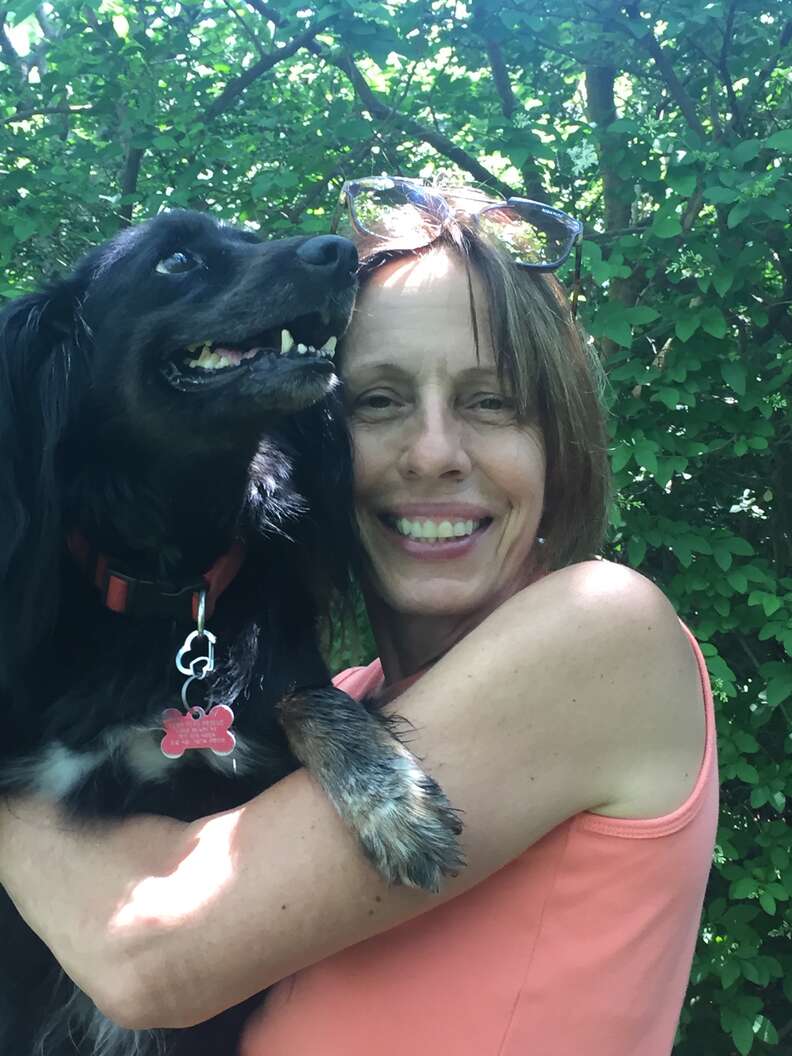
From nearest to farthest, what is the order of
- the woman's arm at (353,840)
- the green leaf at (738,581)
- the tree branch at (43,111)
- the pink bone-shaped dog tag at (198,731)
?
the woman's arm at (353,840) < the pink bone-shaped dog tag at (198,731) < the green leaf at (738,581) < the tree branch at (43,111)

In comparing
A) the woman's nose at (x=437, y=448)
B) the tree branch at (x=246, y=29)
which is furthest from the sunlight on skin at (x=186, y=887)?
the tree branch at (x=246, y=29)

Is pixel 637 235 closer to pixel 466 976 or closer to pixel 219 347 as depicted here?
pixel 219 347

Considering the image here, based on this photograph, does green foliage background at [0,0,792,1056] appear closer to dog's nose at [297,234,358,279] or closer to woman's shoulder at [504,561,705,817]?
dog's nose at [297,234,358,279]

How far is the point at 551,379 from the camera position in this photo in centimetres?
193

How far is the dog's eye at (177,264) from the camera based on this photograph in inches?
86.3

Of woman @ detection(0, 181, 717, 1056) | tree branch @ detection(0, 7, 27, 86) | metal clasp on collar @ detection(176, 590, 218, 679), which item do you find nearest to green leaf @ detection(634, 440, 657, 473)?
woman @ detection(0, 181, 717, 1056)

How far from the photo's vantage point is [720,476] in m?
3.62

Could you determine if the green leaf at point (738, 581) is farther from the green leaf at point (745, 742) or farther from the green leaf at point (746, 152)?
the green leaf at point (746, 152)

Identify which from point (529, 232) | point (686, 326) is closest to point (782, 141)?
point (686, 326)

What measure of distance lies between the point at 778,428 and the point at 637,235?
2.70ft

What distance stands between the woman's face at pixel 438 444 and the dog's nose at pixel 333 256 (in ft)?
0.21

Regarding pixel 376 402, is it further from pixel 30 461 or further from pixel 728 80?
pixel 728 80

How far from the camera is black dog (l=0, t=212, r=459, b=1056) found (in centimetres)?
188

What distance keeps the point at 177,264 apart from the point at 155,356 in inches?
9.3
